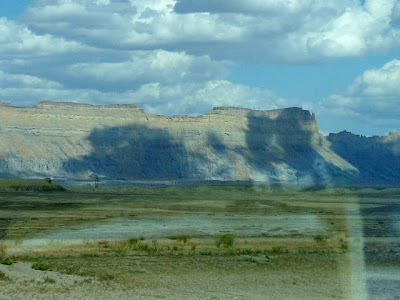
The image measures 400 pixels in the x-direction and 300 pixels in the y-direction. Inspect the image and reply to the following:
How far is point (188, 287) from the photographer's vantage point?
25.3 meters

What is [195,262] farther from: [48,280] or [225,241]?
[48,280]

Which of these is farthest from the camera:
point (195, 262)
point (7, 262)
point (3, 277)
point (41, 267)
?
point (195, 262)

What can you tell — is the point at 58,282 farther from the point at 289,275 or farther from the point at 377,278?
the point at 377,278

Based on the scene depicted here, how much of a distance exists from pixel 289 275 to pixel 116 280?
574 centimetres

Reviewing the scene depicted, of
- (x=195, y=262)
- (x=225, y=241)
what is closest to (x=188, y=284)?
(x=195, y=262)

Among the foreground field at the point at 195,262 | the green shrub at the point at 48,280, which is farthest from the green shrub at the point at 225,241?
the green shrub at the point at 48,280

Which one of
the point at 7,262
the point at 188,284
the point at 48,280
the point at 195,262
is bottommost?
the point at 188,284

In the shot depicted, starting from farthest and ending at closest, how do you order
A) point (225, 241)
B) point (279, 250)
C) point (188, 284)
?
point (225, 241) < point (279, 250) < point (188, 284)

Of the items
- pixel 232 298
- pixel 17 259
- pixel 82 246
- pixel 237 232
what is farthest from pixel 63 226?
pixel 232 298

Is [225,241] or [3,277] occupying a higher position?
[225,241]

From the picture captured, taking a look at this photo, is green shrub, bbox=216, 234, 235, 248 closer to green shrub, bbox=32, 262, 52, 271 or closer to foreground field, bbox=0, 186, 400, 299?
foreground field, bbox=0, 186, 400, 299

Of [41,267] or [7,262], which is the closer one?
[41,267]

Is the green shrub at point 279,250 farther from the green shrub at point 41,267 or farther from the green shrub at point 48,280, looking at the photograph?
the green shrub at point 48,280

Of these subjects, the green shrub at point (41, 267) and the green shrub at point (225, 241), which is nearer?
the green shrub at point (41, 267)
